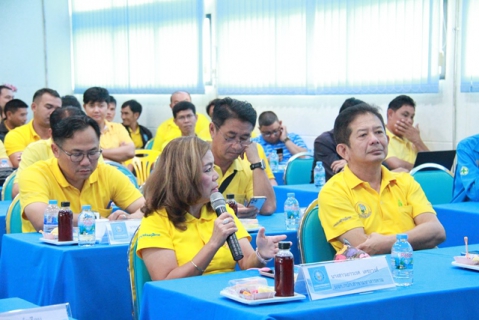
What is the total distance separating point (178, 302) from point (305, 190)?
3134mm

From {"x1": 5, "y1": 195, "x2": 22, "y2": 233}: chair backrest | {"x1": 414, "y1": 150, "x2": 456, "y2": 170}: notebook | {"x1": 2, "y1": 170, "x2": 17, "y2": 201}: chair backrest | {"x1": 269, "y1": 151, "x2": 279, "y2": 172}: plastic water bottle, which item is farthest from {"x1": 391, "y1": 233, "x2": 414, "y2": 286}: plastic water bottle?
{"x1": 269, "y1": 151, "x2": 279, "y2": 172}: plastic water bottle

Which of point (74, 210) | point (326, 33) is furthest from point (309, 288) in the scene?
point (326, 33)

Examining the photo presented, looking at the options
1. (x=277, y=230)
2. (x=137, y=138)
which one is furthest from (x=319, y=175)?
(x=137, y=138)

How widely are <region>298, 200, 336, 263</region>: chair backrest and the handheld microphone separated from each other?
2.02 feet

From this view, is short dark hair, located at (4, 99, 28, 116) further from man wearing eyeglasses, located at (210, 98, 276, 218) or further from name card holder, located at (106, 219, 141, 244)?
name card holder, located at (106, 219, 141, 244)

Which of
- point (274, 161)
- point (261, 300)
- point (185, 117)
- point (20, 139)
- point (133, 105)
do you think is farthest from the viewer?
point (133, 105)

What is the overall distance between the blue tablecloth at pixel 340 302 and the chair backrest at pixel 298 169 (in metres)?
3.89

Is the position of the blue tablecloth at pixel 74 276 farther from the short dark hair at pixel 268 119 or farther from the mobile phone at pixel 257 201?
the short dark hair at pixel 268 119

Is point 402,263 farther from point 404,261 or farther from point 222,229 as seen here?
point 222,229

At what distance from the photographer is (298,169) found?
677 cm

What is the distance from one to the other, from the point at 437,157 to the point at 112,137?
3.36 metres

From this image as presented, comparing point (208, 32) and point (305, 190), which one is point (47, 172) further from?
point (208, 32)

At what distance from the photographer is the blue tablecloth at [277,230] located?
3.77m

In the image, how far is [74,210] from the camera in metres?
4.11
